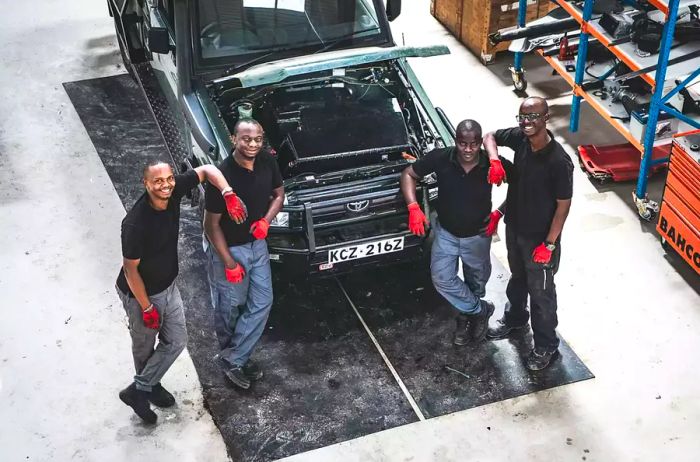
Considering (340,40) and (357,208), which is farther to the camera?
(340,40)

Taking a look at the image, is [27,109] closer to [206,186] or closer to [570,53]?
[206,186]

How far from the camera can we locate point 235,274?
5.12m

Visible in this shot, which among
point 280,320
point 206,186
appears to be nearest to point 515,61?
point 280,320

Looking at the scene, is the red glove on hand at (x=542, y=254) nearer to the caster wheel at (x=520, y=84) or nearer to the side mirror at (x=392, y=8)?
the side mirror at (x=392, y=8)

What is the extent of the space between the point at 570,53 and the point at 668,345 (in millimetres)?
3252

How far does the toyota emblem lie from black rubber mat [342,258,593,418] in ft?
2.63

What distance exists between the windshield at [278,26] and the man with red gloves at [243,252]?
1.29 m

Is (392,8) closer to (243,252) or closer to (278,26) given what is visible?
(278,26)

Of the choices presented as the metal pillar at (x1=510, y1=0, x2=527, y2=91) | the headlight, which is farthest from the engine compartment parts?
the headlight

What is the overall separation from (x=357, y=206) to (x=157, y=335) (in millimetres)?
1415

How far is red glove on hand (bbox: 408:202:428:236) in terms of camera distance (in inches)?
215

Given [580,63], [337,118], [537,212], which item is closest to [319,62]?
[337,118]

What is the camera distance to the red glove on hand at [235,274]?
511 cm

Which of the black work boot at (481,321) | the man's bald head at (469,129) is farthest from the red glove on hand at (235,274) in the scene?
the black work boot at (481,321)
